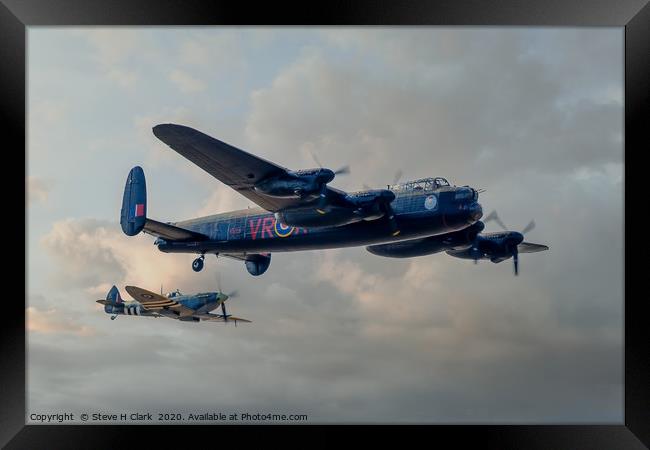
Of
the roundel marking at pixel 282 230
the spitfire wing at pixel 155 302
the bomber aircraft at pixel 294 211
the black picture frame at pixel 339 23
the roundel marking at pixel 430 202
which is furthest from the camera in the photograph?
the spitfire wing at pixel 155 302

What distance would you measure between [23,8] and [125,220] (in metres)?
6.53

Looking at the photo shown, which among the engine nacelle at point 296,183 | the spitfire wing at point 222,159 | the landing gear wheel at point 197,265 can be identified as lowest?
the landing gear wheel at point 197,265

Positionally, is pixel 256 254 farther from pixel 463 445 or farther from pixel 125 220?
pixel 463 445

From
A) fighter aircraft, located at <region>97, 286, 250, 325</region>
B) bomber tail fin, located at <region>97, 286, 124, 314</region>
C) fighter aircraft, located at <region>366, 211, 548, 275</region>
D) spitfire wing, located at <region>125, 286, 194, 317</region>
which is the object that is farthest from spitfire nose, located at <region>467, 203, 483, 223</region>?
bomber tail fin, located at <region>97, 286, 124, 314</region>

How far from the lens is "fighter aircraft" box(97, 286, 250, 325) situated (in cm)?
2809

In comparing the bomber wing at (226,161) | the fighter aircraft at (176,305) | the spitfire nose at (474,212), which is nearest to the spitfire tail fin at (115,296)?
the fighter aircraft at (176,305)

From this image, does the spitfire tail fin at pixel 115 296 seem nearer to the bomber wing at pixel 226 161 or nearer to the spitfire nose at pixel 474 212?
the bomber wing at pixel 226 161

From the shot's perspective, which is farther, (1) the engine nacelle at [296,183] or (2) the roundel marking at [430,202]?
(2) the roundel marking at [430,202]

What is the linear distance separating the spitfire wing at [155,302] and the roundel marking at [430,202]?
11.3 meters

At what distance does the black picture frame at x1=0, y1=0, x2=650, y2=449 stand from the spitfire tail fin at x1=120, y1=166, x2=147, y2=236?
3.73m

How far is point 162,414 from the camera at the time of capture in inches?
753

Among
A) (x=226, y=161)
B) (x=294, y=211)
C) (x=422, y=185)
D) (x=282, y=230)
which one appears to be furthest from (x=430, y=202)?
(x=226, y=161)

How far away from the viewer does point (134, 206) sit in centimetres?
2238

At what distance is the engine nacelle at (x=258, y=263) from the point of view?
985 inches
